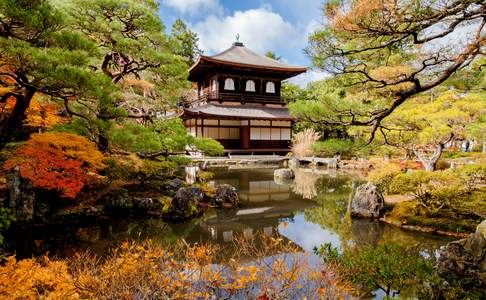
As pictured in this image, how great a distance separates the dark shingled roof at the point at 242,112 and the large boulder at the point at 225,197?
9.97 meters

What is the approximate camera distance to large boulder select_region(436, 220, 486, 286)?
3637 millimetres

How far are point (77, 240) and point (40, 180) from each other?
1502mm

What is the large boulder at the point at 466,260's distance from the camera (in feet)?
11.9

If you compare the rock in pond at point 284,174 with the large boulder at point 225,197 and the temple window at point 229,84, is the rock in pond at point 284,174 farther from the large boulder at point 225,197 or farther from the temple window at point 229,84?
the temple window at point 229,84

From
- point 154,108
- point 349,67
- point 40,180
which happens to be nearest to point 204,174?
point 154,108

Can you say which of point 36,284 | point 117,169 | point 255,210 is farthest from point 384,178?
point 36,284

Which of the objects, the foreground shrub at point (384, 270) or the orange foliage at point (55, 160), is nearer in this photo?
the foreground shrub at point (384, 270)

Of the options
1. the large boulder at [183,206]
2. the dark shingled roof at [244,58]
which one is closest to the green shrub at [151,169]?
the large boulder at [183,206]

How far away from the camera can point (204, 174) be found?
1318cm

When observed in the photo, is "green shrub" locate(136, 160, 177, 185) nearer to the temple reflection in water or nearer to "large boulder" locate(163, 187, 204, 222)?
"large boulder" locate(163, 187, 204, 222)

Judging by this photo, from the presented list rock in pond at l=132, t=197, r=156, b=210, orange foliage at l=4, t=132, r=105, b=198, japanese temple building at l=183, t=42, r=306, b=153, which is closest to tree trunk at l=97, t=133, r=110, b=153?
orange foliage at l=4, t=132, r=105, b=198

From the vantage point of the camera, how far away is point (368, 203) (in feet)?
25.1

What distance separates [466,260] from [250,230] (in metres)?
3.96

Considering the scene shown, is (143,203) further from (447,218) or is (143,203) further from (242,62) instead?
(242,62)
